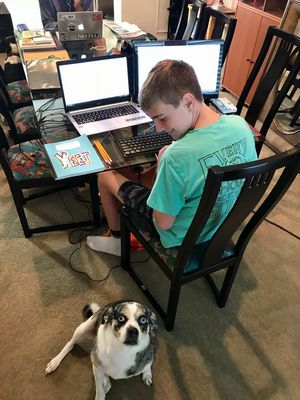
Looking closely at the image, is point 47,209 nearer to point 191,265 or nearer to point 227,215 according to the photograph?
point 191,265

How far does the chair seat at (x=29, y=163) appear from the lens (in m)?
1.72

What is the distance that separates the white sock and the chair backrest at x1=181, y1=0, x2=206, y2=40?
1.81 metres

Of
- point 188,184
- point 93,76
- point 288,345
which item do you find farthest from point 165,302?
point 93,76

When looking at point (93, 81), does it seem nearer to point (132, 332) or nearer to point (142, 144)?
point (142, 144)

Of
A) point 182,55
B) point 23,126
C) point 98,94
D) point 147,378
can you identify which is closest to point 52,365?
point 147,378

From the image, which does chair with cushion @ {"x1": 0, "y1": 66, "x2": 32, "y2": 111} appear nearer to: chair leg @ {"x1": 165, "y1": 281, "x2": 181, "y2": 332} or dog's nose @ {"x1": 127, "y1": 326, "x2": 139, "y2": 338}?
chair leg @ {"x1": 165, "y1": 281, "x2": 181, "y2": 332}

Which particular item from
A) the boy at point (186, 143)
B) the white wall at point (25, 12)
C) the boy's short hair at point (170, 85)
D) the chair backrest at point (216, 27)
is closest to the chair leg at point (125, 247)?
the boy at point (186, 143)

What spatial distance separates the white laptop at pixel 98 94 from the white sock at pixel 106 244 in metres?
0.64

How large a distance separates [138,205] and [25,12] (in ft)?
20.4

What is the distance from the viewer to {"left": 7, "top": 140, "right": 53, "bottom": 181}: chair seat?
5.66ft

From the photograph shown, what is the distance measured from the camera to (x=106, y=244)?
6.15ft

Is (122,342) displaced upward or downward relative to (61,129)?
downward

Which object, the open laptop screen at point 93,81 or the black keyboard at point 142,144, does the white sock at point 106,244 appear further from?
the open laptop screen at point 93,81

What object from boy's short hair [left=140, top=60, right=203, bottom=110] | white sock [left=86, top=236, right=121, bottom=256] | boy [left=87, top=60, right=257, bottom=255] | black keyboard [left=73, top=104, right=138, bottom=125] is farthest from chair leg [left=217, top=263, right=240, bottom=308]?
black keyboard [left=73, top=104, right=138, bottom=125]
